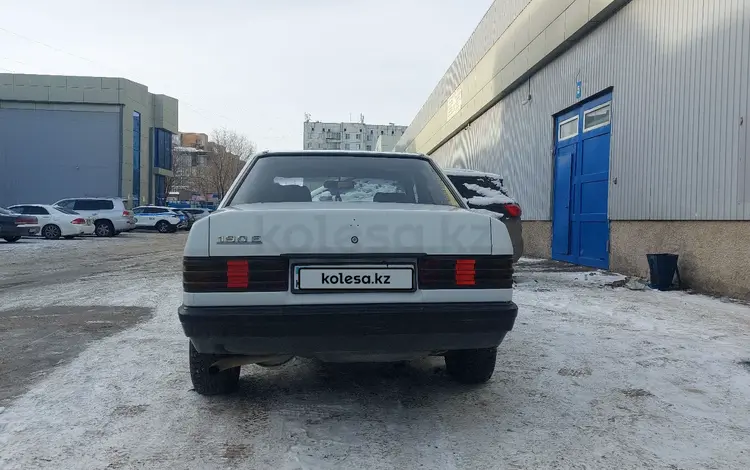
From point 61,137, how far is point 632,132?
36.6m

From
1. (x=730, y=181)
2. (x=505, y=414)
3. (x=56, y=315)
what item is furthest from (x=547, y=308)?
(x=56, y=315)

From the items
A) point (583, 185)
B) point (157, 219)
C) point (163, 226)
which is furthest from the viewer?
point (163, 226)

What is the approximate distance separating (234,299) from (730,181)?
6727 millimetres

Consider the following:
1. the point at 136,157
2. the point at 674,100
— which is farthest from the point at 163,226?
the point at 674,100


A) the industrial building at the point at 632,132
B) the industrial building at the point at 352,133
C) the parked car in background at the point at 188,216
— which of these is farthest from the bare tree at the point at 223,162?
the industrial building at the point at 632,132

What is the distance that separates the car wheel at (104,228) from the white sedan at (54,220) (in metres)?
2.13

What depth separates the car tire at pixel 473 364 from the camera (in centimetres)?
361

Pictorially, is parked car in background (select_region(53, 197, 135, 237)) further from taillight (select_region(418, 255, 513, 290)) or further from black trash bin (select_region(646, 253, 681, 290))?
taillight (select_region(418, 255, 513, 290))

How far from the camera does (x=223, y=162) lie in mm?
65125

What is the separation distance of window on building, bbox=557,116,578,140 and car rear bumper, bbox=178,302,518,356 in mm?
9954

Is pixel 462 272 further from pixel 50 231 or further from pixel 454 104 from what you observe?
pixel 454 104

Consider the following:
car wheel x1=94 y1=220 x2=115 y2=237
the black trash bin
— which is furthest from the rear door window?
the black trash bin

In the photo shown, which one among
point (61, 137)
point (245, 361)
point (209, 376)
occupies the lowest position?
point (209, 376)

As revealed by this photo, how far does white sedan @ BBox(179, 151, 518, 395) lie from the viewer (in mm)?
2756
